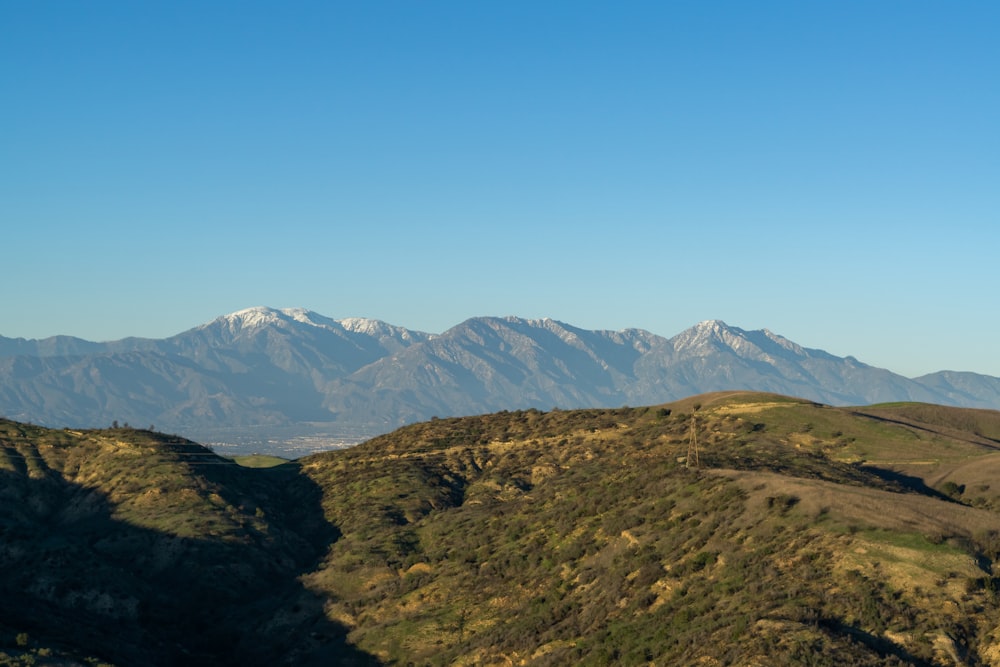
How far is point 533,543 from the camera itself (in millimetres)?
83000

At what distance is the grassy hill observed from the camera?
2108 inches

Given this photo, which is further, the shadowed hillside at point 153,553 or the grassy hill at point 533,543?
the shadowed hillside at point 153,553

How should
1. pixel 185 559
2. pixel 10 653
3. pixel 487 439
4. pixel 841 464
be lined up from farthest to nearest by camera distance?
pixel 487 439, pixel 841 464, pixel 185 559, pixel 10 653

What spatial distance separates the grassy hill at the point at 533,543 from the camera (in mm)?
53531

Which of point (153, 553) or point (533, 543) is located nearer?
point (533, 543)

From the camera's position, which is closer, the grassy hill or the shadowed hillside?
the grassy hill

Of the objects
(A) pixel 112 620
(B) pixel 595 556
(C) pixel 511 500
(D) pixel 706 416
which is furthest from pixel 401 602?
(D) pixel 706 416

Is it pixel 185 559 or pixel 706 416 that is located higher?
pixel 706 416

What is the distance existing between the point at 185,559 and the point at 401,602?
2551 centimetres

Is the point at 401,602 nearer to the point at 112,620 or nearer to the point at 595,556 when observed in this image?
the point at 595,556

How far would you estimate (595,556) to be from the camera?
2918 inches

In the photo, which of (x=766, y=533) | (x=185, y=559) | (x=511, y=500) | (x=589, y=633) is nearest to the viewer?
(x=589, y=633)

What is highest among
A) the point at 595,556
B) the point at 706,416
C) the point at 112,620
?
the point at 706,416

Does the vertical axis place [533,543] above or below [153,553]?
above
